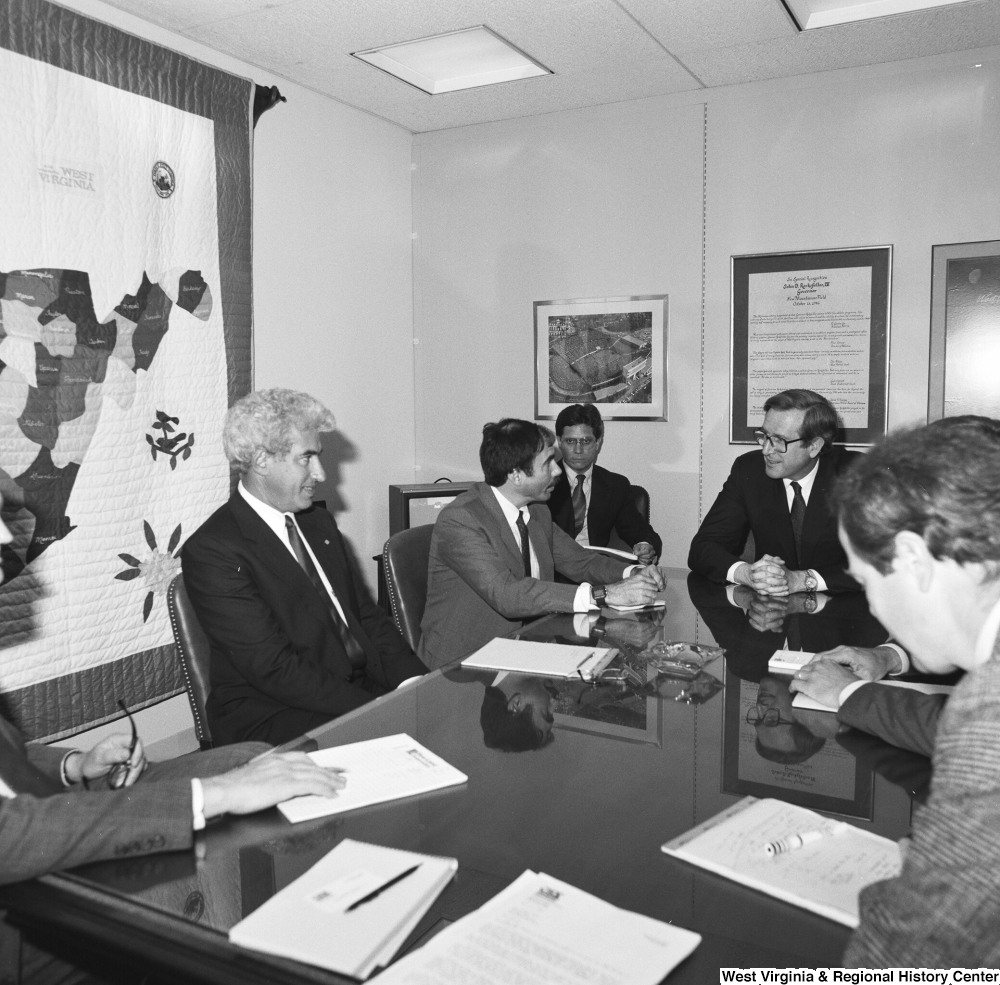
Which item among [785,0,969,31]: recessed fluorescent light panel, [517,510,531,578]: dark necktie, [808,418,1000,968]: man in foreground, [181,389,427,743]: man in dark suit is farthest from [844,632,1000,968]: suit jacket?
[785,0,969,31]: recessed fluorescent light panel

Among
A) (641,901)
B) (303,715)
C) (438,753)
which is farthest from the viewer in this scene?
(303,715)

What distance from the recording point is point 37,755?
69.3 inches

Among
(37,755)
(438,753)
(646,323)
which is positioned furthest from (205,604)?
(646,323)

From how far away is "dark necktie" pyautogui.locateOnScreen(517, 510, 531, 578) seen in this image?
3.16m

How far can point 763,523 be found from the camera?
360 centimetres

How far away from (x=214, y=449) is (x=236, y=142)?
1.33 meters

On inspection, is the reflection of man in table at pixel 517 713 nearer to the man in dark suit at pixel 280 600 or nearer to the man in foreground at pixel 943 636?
the man in dark suit at pixel 280 600

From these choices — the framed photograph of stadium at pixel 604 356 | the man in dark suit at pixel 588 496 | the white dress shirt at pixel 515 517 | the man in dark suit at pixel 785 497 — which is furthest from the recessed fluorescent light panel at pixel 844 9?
the white dress shirt at pixel 515 517

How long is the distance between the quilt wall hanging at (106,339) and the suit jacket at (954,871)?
3017 millimetres

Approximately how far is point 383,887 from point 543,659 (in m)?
1.09

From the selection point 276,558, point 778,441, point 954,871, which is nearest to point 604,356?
point 778,441

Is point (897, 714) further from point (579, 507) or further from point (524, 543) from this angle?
point (579, 507)

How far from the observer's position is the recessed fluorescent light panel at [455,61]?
4.06 meters

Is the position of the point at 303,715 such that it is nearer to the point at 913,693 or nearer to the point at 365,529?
the point at 913,693
